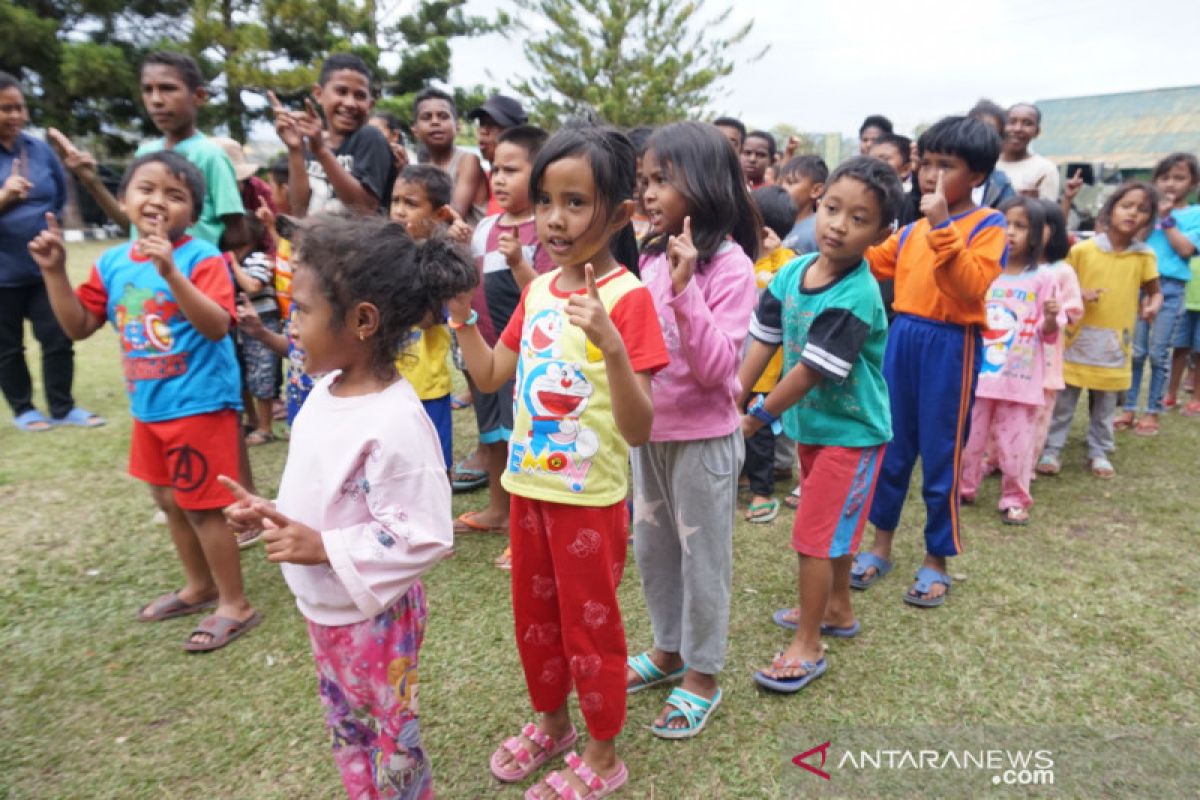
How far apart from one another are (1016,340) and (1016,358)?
0.31 feet

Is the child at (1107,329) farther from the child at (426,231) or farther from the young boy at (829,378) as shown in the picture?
the child at (426,231)

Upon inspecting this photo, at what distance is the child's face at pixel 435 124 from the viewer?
4.12 metres

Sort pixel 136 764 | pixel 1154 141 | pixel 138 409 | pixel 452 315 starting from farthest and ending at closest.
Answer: pixel 1154 141 → pixel 138 409 → pixel 136 764 → pixel 452 315

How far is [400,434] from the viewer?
1532 millimetres

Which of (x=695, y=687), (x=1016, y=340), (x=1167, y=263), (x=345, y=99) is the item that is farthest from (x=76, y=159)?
(x=1167, y=263)

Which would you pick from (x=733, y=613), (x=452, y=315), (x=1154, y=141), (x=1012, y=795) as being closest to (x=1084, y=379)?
(x=733, y=613)

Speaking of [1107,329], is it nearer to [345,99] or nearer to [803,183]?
[803,183]

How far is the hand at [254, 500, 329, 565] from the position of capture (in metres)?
1.41

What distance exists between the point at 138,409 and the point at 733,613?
2317 mm

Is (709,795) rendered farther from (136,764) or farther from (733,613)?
(136,764)

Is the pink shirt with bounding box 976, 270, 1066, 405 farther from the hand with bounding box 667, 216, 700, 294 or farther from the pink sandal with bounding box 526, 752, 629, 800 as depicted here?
the pink sandal with bounding box 526, 752, 629, 800

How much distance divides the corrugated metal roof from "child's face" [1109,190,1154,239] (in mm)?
18999

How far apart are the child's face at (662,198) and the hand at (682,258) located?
250 mm

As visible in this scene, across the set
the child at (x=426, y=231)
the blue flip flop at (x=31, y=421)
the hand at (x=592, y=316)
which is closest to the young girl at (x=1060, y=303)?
the child at (x=426, y=231)
